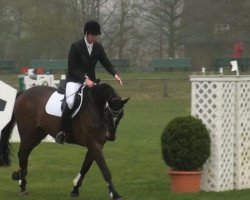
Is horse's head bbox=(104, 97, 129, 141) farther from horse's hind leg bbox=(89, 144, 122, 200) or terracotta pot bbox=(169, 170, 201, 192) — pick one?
terracotta pot bbox=(169, 170, 201, 192)

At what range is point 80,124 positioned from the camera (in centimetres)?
843

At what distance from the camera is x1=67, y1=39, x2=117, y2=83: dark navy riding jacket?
28.3 feet

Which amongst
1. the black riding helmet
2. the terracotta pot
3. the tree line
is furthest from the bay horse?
the tree line

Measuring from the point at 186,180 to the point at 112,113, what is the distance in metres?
1.47

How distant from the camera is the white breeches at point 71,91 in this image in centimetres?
845

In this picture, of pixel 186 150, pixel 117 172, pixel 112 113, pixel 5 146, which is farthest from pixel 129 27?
pixel 112 113

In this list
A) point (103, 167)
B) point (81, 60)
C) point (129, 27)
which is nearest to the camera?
point (103, 167)

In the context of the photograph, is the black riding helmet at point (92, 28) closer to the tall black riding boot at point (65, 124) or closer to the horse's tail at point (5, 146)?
the tall black riding boot at point (65, 124)

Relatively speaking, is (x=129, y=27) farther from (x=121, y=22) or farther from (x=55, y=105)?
(x=55, y=105)

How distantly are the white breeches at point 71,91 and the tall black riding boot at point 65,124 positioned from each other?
8cm

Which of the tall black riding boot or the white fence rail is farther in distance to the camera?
the white fence rail

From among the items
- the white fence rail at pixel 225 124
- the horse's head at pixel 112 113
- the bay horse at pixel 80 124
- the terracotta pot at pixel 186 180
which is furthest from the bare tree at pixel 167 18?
the horse's head at pixel 112 113

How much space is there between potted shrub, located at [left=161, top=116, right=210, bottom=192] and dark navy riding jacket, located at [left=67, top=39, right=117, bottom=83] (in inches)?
45.3

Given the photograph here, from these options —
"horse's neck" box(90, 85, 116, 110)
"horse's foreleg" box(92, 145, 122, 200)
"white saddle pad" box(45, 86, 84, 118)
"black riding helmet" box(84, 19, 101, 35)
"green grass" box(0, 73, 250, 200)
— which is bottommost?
"green grass" box(0, 73, 250, 200)
